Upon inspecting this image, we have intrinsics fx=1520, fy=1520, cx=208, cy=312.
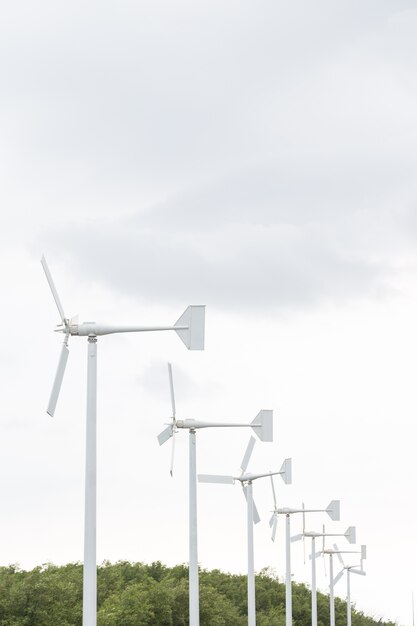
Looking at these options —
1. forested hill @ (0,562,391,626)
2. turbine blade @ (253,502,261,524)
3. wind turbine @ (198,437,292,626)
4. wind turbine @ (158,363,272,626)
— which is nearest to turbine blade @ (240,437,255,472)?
wind turbine @ (198,437,292,626)

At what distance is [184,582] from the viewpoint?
89.4 metres

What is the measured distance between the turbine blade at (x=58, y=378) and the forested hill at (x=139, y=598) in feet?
103

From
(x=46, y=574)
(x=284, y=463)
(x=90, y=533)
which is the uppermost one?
(x=284, y=463)

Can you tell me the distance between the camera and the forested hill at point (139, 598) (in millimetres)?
65375

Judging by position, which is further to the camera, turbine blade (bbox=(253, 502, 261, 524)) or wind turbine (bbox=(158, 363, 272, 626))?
turbine blade (bbox=(253, 502, 261, 524))

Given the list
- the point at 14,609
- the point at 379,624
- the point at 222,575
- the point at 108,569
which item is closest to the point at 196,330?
the point at 14,609

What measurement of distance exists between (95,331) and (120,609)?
151ft

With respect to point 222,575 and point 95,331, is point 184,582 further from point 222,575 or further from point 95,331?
point 95,331

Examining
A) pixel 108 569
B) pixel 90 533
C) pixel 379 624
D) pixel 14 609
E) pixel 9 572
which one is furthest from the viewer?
pixel 379 624

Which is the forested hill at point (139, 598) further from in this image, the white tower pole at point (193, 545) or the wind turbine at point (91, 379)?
the wind turbine at point (91, 379)

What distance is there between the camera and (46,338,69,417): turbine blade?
3312 cm

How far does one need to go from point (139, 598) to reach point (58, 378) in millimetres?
47264

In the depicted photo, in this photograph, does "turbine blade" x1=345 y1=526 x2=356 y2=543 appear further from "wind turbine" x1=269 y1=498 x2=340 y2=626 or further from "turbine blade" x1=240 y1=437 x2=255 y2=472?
"turbine blade" x1=240 y1=437 x2=255 y2=472

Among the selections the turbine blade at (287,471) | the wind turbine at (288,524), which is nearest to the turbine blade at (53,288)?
the turbine blade at (287,471)
